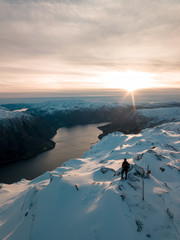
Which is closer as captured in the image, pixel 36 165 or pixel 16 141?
pixel 36 165

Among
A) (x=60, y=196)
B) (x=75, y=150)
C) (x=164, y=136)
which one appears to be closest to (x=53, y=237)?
(x=60, y=196)

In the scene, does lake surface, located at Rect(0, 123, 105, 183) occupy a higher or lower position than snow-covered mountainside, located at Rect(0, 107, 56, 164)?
lower

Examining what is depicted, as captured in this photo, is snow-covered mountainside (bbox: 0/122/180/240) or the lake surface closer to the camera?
snow-covered mountainside (bbox: 0/122/180/240)

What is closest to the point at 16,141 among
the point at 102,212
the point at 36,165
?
the point at 36,165

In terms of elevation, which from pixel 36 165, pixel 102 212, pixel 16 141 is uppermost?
pixel 102 212

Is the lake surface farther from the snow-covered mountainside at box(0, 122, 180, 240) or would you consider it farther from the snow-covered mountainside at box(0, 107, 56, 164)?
the snow-covered mountainside at box(0, 122, 180, 240)

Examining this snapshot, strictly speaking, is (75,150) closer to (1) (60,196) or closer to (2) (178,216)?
(1) (60,196)

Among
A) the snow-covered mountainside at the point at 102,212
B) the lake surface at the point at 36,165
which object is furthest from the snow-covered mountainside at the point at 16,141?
the snow-covered mountainside at the point at 102,212

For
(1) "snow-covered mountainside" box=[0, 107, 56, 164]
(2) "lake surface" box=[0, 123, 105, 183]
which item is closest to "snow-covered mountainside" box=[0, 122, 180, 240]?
(2) "lake surface" box=[0, 123, 105, 183]

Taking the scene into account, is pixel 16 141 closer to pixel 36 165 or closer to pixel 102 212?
pixel 36 165

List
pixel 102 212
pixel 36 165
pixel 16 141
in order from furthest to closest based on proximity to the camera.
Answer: pixel 16 141, pixel 36 165, pixel 102 212

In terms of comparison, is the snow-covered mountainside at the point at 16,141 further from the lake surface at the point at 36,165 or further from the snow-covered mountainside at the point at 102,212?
the snow-covered mountainside at the point at 102,212
